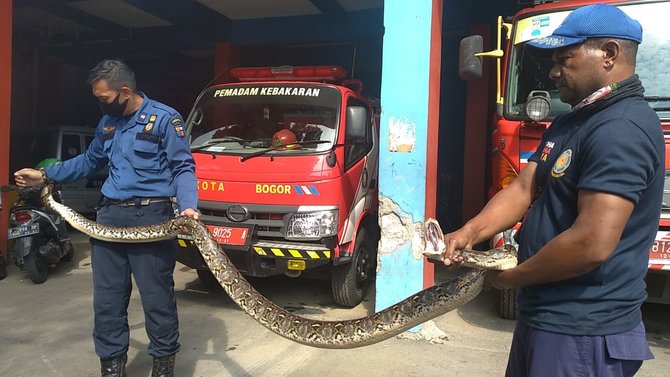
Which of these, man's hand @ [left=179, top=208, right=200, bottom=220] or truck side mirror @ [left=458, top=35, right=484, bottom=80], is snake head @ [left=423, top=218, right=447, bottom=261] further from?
truck side mirror @ [left=458, top=35, right=484, bottom=80]

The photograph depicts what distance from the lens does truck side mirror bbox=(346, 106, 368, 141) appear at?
17.2 ft

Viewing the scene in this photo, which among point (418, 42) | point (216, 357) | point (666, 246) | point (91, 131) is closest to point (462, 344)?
point (666, 246)

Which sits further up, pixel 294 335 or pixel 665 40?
pixel 665 40

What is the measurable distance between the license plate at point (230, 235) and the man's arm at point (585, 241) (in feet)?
10.9

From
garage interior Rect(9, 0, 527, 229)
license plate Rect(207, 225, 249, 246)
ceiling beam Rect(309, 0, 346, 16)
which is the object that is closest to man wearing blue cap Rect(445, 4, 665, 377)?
license plate Rect(207, 225, 249, 246)

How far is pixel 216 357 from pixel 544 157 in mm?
3097

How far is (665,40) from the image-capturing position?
4008 millimetres

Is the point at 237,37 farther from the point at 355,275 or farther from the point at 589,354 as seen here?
the point at 589,354

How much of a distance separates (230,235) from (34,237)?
299 cm

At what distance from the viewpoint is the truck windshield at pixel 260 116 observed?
5.18 metres

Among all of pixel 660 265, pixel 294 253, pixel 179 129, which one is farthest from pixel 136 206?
pixel 660 265

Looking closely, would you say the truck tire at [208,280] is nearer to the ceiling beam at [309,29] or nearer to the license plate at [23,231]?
the license plate at [23,231]

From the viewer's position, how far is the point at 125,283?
3.15m

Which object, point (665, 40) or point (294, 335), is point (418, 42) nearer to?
point (665, 40)
